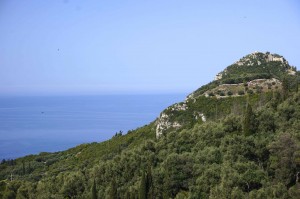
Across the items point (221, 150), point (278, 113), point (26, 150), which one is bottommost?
point (26, 150)

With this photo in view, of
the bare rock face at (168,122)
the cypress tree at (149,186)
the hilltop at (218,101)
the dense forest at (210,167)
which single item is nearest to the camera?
the dense forest at (210,167)

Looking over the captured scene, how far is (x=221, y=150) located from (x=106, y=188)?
1277cm

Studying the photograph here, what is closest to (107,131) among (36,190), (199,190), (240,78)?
(240,78)

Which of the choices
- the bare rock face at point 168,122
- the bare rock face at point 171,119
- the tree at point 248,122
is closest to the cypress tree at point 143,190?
the tree at point 248,122

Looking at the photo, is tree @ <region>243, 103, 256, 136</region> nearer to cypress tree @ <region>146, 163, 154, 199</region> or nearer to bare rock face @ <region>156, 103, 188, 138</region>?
cypress tree @ <region>146, 163, 154, 199</region>

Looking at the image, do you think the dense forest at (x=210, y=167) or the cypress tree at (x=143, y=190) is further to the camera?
the cypress tree at (x=143, y=190)

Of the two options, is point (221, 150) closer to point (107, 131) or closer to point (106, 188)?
point (106, 188)

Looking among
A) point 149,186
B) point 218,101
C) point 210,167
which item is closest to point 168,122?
point 218,101

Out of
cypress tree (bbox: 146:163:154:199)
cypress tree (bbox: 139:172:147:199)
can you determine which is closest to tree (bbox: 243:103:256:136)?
cypress tree (bbox: 146:163:154:199)

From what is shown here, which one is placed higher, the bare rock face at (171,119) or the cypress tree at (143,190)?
the bare rock face at (171,119)

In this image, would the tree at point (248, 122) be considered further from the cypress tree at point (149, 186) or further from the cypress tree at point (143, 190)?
the cypress tree at point (143, 190)

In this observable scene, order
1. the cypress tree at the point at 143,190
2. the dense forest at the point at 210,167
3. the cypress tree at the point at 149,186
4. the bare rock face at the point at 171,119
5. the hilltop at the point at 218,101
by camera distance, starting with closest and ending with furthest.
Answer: the dense forest at the point at 210,167 → the cypress tree at the point at 143,190 → the cypress tree at the point at 149,186 → the hilltop at the point at 218,101 → the bare rock face at the point at 171,119

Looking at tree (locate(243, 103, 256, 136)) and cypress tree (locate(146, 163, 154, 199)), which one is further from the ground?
tree (locate(243, 103, 256, 136))

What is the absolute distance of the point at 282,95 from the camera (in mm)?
49312
